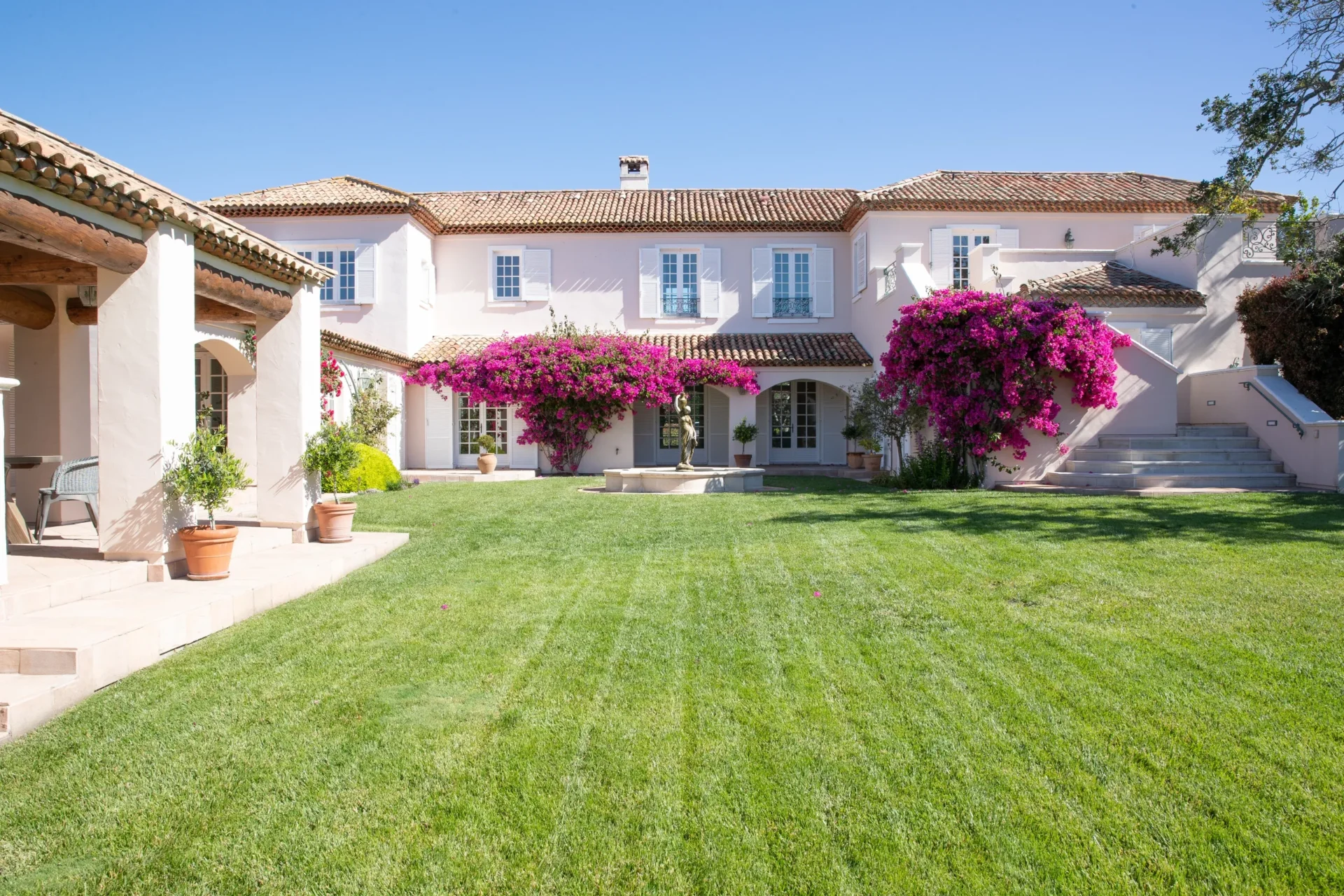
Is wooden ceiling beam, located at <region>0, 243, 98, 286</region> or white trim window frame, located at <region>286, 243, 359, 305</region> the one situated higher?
white trim window frame, located at <region>286, 243, 359, 305</region>

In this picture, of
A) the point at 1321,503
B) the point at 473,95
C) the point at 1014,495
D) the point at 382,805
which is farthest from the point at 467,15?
the point at 1321,503

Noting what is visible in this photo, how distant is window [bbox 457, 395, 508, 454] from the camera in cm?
2069

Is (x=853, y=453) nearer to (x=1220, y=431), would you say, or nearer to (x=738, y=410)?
(x=738, y=410)

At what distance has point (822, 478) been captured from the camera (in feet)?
56.9

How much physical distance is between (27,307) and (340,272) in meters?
11.8

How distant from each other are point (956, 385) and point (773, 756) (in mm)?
11026

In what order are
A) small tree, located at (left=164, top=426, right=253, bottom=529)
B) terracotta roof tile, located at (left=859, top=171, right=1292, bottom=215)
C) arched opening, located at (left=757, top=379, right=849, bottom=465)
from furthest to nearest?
arched opening, located at (left=757, top=379, right=849, bottom=465) < terracotta roof tile, located at (left=859, top=171, right=1292, bottom=215) < small tree, located at (left=164, top=426, right=253, bottom=529)

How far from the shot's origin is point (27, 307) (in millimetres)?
8977

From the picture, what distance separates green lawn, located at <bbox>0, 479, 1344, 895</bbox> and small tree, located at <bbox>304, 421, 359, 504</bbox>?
2.10 m

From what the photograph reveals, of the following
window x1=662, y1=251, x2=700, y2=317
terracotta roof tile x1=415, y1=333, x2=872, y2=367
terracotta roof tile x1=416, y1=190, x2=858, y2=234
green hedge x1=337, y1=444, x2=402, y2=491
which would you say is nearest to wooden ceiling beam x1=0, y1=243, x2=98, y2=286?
green hedge x1=337, y1=444, x2=402, y2=491

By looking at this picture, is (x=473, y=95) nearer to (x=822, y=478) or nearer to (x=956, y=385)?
(x=956, y=385)

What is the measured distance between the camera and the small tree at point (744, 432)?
20453mm

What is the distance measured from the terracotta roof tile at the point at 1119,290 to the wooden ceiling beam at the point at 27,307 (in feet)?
49.5

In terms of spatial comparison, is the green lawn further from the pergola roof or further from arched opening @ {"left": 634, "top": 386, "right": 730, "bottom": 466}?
arched opening @ {"left": 634, "top": 386, "right": 730, "bottom": 466}
